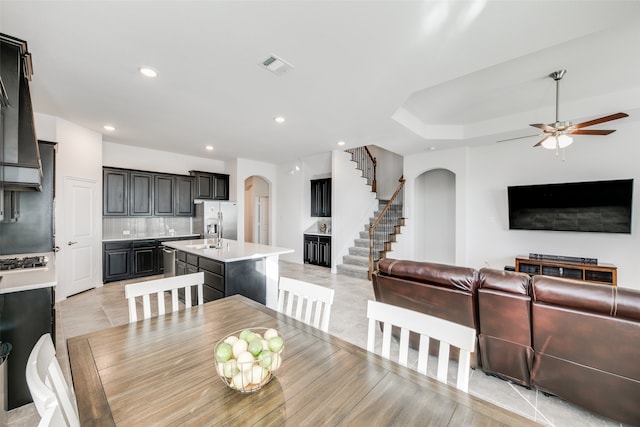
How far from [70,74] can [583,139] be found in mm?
7561

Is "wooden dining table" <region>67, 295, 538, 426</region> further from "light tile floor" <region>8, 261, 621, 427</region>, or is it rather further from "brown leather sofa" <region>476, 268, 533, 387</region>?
"light tile floor" <region>8, 261, 621, 427</region>

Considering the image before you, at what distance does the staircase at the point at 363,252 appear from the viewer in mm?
5912

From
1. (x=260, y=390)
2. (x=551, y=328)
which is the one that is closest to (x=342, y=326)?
(x=551, y=328)

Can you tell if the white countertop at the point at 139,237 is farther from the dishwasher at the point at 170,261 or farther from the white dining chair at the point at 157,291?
the white dining chair at the point at 157,291

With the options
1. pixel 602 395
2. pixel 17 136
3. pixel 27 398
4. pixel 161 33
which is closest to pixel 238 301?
pixel 27 398

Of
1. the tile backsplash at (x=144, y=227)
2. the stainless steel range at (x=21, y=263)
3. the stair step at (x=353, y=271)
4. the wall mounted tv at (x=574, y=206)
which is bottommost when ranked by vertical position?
the stair step at (x=353, y=271)

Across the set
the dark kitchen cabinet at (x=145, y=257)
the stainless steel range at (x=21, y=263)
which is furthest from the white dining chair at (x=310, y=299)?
the dark kitchen cabinet at (x=145, y=257)

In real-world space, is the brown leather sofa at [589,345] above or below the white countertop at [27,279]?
below

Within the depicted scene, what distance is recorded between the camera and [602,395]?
167 centimetres

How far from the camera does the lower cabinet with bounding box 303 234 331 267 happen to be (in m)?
6.69

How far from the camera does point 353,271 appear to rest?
591cm

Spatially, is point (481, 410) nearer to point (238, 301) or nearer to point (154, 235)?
point (238, 301)

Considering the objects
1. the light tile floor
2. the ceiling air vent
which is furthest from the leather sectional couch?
the ceiling air vent

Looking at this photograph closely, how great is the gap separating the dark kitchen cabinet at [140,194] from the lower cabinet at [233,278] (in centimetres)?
302
